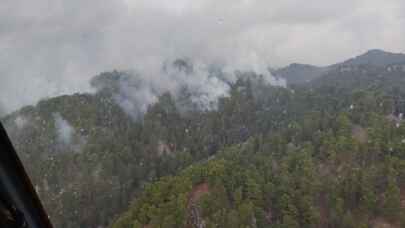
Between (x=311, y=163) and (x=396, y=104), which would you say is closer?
(x=311, y=163)

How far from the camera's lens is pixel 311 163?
38.5 meters

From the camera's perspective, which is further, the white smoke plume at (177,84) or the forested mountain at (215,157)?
the white smoke plume at (177,84)

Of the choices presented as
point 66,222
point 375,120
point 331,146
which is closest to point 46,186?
point 66,222

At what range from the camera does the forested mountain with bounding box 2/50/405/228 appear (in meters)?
30.9

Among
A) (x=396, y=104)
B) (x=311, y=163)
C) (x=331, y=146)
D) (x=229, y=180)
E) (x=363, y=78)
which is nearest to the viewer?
(x=229, y=180)

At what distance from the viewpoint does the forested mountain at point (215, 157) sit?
30.9m

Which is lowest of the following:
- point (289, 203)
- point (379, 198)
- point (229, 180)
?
point (379, 198)

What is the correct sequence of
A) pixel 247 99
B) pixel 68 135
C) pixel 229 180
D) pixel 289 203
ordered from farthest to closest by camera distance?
pixel 247 99, pixel 68 135, pixel 229 180, pixel 289 203

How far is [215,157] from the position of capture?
51.1m

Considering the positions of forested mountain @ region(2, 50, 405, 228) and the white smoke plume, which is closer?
forested mountain @ region(2, 50, 405, 228)

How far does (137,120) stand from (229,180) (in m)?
43.9

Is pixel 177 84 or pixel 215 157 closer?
pixel 215 157

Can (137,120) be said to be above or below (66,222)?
above

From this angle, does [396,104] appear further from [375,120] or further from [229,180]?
[229,180]
